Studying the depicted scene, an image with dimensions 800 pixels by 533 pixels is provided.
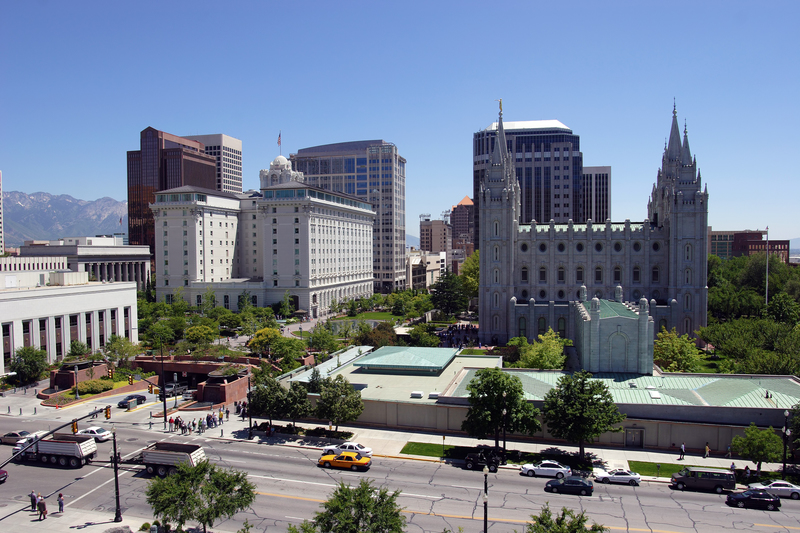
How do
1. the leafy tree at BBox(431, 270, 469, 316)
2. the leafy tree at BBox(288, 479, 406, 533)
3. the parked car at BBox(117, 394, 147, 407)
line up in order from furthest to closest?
the leafy tree at BBox(431, 270, 469, 316) → the parked car at BBox(117, 394, 147, 407) → the leafy tree at BBox(288, 479, 406, 533)

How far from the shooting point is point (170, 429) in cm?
4816

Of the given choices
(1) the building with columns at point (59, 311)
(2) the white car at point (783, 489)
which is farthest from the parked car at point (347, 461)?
(1) the building with columns at point (59, 311)

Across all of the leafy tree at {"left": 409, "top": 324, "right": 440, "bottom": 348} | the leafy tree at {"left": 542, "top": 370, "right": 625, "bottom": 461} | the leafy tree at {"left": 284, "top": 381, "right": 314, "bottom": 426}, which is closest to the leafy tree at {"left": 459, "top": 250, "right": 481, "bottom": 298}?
the leafy tree at {"left": 409, "top": 324, "right": 440, "bottom": 348}

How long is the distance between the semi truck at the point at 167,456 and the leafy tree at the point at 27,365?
3674cm

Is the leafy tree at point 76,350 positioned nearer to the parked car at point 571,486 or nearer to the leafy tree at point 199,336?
the leafy tree at point 199,336

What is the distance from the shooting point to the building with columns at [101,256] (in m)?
127

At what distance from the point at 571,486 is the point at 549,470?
2930mm

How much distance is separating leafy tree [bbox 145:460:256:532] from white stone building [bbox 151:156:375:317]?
93018 millimetres

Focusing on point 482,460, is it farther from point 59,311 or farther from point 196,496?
point 59,311

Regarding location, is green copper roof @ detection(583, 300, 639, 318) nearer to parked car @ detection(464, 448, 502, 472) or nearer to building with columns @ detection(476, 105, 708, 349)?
building with columns @ detection(476, 105, 708, 349)

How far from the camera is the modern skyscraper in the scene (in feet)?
547

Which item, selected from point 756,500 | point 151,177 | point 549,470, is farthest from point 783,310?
point 151,177

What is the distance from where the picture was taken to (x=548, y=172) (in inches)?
6619

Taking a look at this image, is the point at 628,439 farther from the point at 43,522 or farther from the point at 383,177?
the point at 383,177
